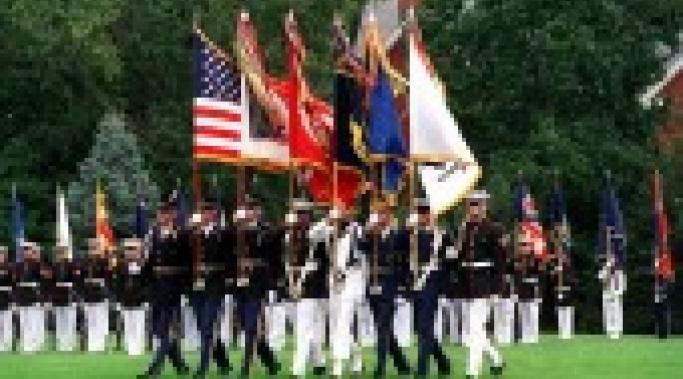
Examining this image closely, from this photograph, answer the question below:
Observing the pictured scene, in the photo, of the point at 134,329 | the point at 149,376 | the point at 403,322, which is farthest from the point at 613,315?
the point at 149,376

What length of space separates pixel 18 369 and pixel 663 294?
15453 mm

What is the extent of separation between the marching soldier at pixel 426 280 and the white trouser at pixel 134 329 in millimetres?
10030

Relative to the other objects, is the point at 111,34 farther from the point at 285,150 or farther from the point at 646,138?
the point at 285,150

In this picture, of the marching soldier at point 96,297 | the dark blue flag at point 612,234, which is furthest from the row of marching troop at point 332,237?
the dark blue flag at point 612,234

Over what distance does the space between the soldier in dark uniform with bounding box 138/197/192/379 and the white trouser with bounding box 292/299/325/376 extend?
1614 mm

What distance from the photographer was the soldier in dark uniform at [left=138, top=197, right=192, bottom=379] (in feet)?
93.5

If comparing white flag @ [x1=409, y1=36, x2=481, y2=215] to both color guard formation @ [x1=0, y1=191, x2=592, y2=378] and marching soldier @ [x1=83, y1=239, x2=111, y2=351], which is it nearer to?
color guard formation @ [x1=0, y1=191, x2=592, y2=378]

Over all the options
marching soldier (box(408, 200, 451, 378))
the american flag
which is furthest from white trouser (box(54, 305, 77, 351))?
marching soldier (box(408, 200, 451, 378))

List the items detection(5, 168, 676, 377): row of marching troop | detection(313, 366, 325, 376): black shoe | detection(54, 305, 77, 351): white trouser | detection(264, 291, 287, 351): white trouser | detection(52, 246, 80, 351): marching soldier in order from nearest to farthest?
detection(5, 168, 676, 377): row of marching troop → detection(313, 366, 325, 376): black shoe → detection(264, 291, 287, 351): white trouser → detection(52, 246, 80, 351): marching soldier → detection(54, 305, 77, 351): white trouser

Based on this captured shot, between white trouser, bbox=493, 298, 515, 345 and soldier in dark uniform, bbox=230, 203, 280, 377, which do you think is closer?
soldier in dark uniform, bbox=230, 203, 280, 377

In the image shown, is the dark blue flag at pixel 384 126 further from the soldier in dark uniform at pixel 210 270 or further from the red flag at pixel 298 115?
the soldier in dark uniform at pixel 210 270

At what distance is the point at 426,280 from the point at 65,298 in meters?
14.4

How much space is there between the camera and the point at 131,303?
36438mm

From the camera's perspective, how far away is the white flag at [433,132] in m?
28.1
